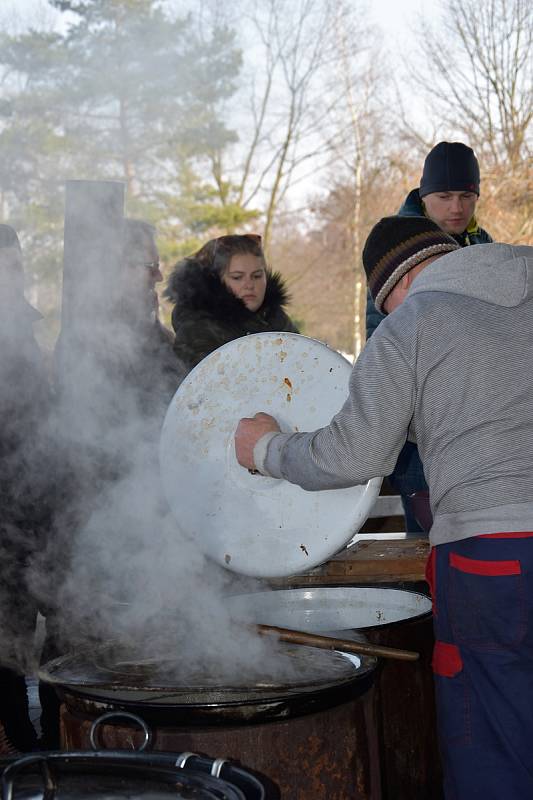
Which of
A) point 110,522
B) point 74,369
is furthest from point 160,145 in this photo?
point 110,522

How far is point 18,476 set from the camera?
3324 mm

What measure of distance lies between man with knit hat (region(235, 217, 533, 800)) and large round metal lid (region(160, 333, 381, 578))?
0.52 metres

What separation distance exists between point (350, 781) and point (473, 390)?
37.4 inches

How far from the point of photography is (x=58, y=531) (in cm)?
345

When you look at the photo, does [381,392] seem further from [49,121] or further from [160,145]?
[160,145]

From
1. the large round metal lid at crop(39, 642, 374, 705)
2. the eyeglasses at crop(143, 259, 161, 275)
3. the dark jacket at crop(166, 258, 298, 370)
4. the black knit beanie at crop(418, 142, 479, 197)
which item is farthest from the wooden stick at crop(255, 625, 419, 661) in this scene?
the black knit beanie at crop(418, 142, 479, 197)

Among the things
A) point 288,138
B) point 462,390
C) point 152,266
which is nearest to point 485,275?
point 462,390

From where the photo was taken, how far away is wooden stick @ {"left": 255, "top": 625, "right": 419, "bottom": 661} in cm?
229

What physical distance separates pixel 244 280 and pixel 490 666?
2.58 metres

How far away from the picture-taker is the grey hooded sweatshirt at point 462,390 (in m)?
1.96

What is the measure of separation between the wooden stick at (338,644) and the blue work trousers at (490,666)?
0.81 feet

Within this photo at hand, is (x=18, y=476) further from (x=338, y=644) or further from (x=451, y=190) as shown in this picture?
(x=451, y=190)

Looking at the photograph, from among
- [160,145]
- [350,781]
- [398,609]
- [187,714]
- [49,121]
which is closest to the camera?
[187,714]

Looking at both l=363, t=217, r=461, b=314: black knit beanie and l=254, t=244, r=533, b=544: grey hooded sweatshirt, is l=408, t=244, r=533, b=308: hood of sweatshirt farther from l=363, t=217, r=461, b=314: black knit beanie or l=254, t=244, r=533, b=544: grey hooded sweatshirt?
l=363, t=217, r=461, b=314: black knit beanie
